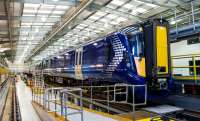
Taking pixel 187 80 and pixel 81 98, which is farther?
pixel 187 80

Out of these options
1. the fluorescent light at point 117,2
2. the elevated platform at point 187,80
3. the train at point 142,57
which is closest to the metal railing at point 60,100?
the train at point 142,57

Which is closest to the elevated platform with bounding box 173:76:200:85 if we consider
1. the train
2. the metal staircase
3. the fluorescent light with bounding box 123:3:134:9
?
the train

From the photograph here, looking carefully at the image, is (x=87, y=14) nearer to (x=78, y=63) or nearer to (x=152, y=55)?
(x=78, y=63)

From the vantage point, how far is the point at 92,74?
8.82m

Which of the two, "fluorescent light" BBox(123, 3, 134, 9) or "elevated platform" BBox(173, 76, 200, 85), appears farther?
"fluorescent light" BBox(123, 3, 134, 9)

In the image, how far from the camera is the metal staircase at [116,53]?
673 centimetres

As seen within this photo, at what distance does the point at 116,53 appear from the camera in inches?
273

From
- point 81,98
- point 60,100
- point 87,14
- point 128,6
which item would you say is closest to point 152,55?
point 81,98

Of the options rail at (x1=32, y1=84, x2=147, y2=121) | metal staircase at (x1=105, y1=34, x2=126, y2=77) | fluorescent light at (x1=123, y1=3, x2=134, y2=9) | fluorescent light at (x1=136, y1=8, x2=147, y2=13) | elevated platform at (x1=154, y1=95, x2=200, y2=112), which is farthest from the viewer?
fluorescent light at (x1=136, y1=8, x2=147, y2=13)

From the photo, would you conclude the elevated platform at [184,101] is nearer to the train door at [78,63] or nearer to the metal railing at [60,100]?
the metal railing at [60,100]

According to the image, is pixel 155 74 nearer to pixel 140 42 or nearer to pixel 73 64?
pixel 140 42

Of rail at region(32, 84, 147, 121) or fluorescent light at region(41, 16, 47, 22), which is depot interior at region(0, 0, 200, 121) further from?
fluorescent light at region(41, 16, 47, 22)

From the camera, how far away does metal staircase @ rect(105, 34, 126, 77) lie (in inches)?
265

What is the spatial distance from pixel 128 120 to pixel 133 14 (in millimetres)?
8384
